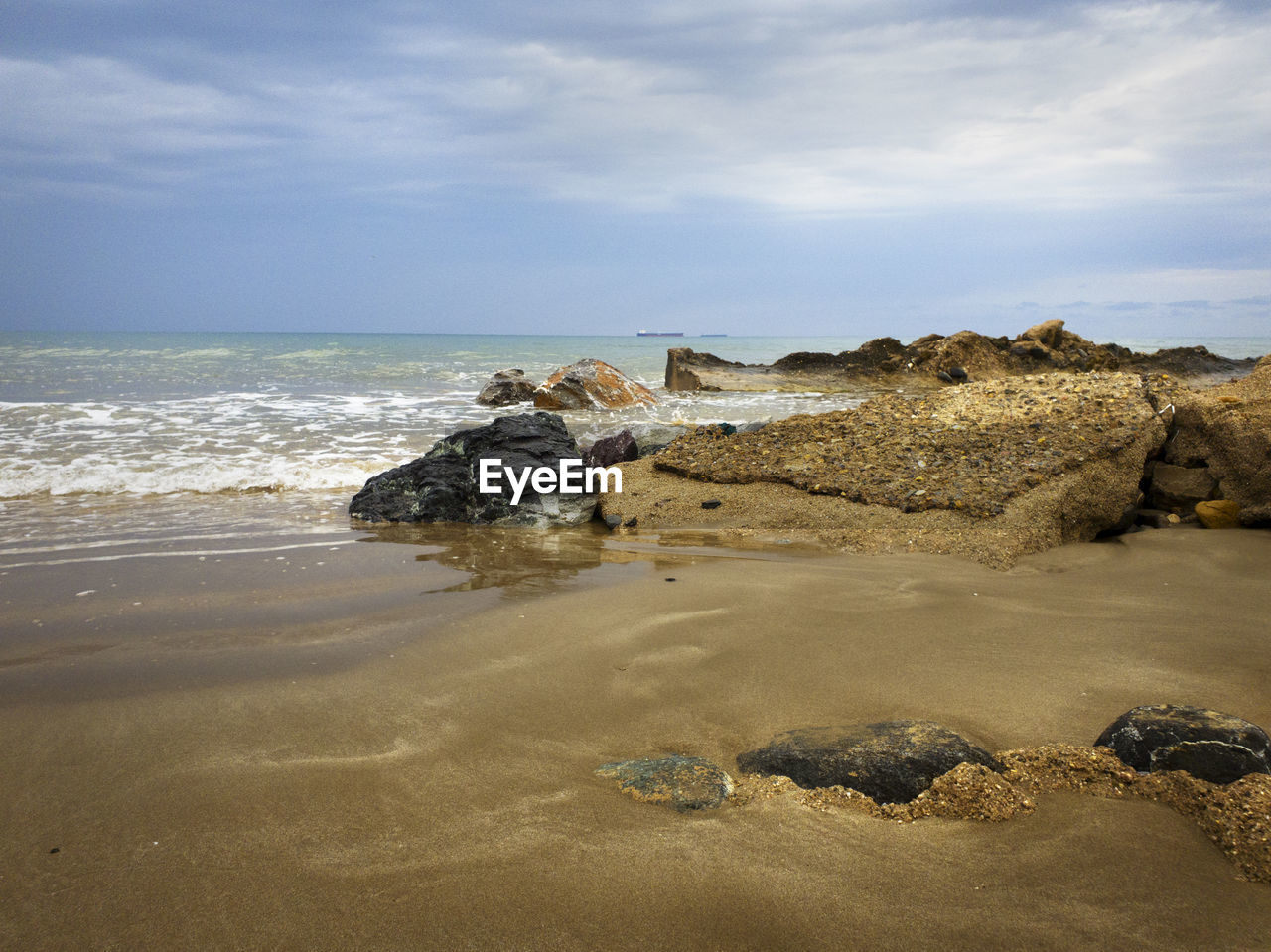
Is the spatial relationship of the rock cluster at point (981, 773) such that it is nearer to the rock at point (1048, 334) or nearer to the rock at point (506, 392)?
the rock at point (506, 392)

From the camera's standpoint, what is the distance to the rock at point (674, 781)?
1.92 meters

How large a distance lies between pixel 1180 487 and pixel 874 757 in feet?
14.2

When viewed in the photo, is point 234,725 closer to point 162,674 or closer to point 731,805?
point 162,674

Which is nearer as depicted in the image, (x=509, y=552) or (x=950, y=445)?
(x=509, y=552)

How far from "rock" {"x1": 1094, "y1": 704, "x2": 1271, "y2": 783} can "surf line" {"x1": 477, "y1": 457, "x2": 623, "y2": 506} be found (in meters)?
4.24

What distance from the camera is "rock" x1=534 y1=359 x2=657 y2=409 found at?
14.2 metres

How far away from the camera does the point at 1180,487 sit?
4.97m

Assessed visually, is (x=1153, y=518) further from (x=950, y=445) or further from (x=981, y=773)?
(x=981, y=773)

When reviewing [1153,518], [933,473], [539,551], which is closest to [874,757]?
[539,551]

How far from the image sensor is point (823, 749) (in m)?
2.10

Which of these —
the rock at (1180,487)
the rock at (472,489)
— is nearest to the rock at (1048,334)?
the rock at (1180,487)

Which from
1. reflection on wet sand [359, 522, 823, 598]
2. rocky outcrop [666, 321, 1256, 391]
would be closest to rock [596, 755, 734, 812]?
reflection on wet sand [359, 522, 823, 598]

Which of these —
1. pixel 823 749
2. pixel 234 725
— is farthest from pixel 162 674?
pixel 823 749

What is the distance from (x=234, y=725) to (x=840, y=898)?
192cm
